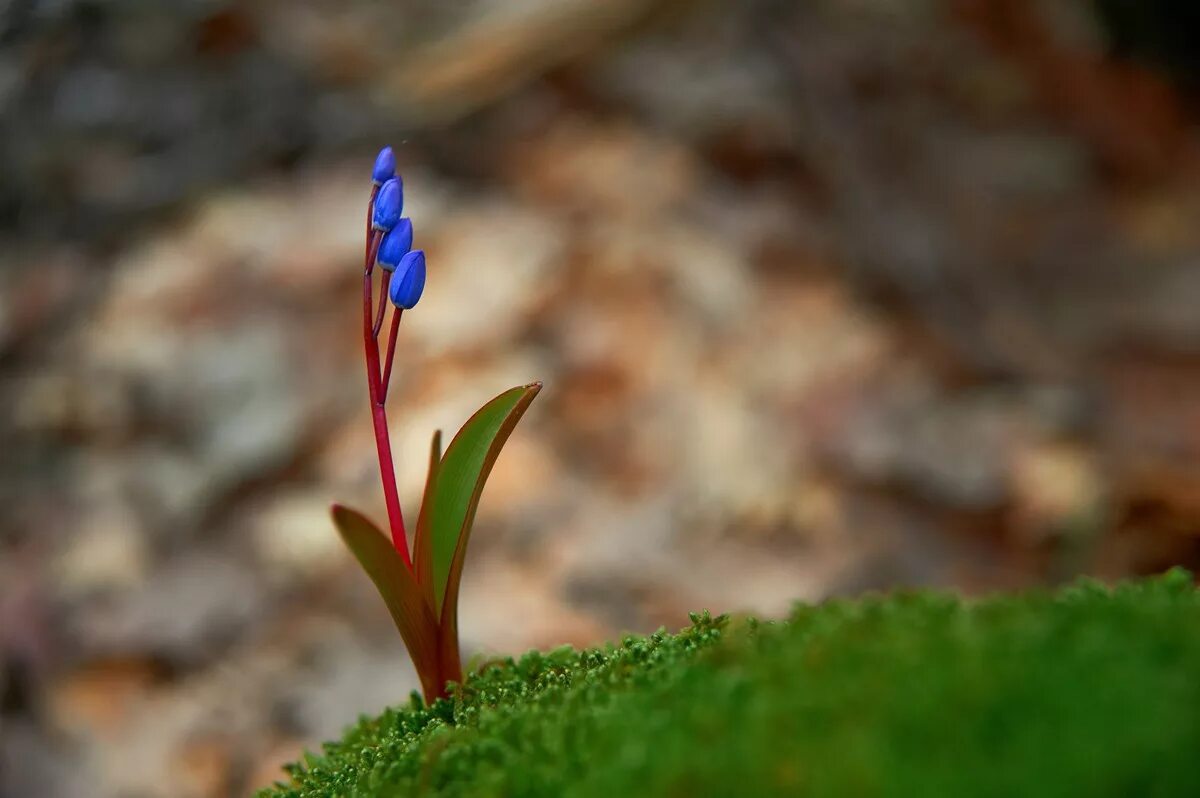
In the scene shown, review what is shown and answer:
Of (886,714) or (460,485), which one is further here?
(460,485)

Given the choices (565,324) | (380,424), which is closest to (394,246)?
(380,424)

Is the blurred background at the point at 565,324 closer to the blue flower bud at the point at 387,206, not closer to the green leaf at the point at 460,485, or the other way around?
the green leaf at the point at 460,485

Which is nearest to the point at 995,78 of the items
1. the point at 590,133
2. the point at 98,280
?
the point at 590,133

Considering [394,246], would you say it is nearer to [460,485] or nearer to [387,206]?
[387,206]

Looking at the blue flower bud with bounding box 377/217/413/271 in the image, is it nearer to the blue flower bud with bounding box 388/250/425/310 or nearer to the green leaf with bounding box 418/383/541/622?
the blue flower bud with bounding box 388/250/425/310

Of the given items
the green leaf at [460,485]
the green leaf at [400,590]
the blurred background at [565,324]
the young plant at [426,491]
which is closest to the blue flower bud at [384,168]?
the young plant at [426,491]

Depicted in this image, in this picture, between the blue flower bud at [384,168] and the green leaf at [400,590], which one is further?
the blue flower bud at [384,168]
